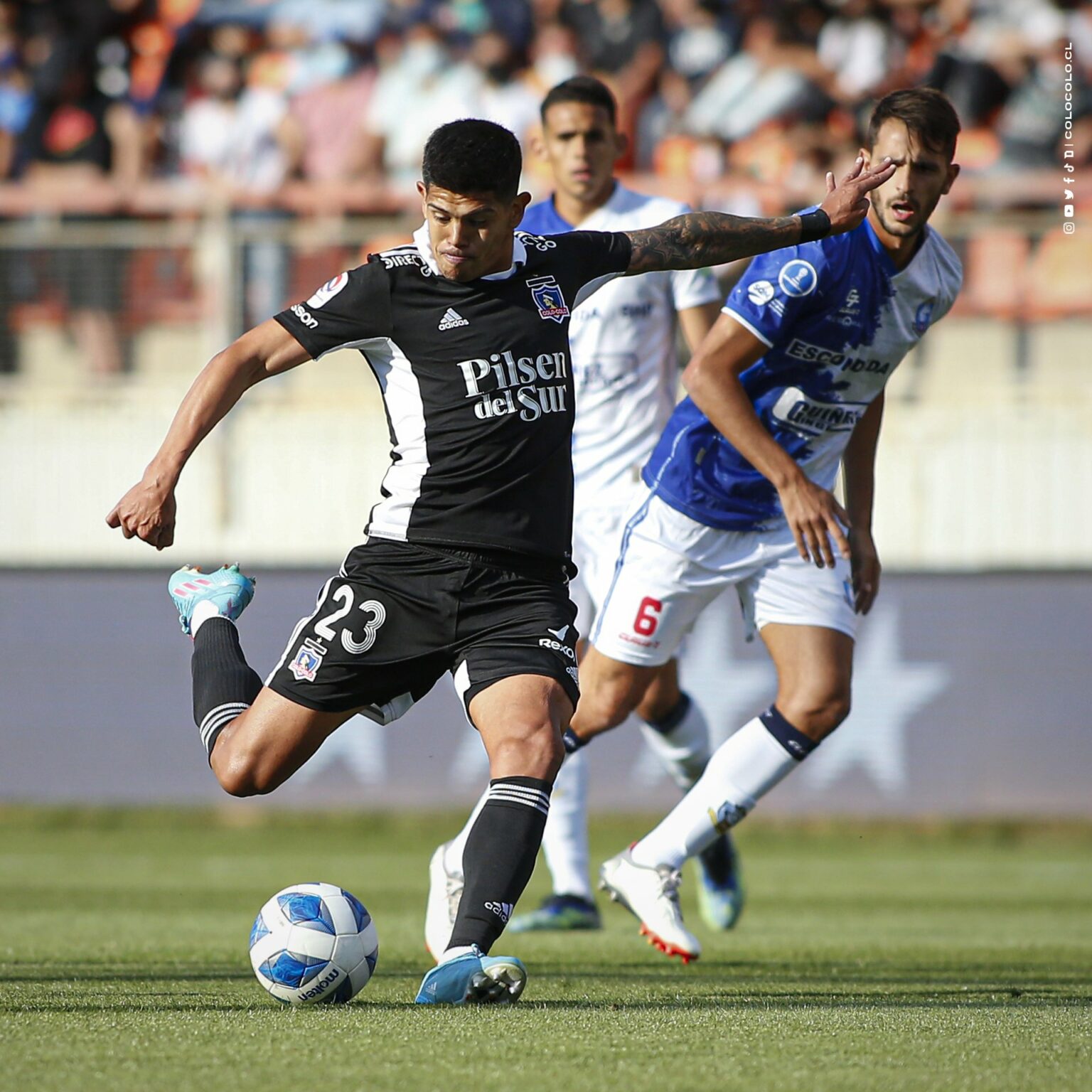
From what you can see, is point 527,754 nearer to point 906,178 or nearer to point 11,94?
point 906,178

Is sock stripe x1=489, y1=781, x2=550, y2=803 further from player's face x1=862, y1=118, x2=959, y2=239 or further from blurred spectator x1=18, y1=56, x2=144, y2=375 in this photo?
blurred spectator x1=18, y1=56, x2=144, y2=375

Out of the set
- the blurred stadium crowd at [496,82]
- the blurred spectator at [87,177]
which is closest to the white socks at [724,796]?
the blurred spectator at [87,177]

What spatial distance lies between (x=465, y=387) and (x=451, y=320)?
0.60 feet

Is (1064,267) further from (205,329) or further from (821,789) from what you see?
(205,329)

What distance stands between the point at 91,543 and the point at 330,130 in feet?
13.3

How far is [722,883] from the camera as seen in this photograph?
7.13 metres

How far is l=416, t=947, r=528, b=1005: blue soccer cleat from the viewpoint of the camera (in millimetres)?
4199

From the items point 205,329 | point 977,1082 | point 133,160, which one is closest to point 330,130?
point 133,160

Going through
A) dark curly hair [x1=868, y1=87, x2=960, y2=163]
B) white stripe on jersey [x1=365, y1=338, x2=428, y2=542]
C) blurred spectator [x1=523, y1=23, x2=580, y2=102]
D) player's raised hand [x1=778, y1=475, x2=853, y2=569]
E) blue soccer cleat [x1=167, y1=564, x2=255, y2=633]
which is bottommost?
blue soccer cleat [x1=167, y1=564, x2=255, y2=633]

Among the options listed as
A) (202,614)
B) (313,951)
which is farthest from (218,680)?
(313,951)

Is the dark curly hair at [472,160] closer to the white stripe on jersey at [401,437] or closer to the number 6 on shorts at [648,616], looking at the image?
the white stripe on jersey at [401,437]

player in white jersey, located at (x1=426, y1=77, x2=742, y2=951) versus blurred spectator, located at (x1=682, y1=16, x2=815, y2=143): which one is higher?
blurred spectator, located at (x1=682, y1=16, x2=815, y2=143)

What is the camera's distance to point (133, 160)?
13930 mm

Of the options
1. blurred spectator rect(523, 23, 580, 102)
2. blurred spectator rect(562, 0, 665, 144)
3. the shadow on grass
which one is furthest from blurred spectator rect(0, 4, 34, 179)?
the shadow on grass
